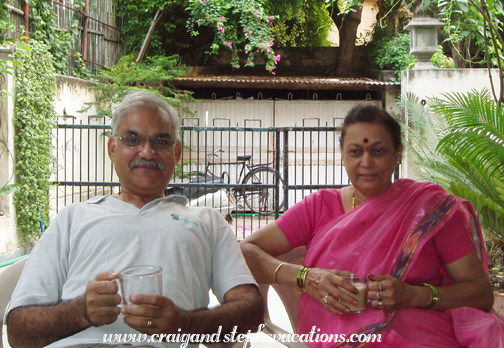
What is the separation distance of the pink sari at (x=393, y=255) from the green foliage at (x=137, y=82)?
21.5 feet

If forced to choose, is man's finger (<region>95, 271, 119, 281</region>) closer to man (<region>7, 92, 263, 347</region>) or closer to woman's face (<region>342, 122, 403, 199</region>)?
man (<region>7, 92, 263, 347</region>)

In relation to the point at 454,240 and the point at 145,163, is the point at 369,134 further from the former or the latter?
the point at 145,163

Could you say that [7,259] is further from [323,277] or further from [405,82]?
[405,82]

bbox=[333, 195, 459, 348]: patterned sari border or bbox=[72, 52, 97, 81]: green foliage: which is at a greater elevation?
bbox=[72, 52, 97, 81]: green foliage

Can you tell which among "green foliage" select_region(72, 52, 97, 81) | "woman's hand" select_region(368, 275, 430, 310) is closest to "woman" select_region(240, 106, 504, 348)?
"woman's hand" select_region(368, 275, 430, 310)

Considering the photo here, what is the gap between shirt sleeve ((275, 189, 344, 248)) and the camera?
220 centimetres

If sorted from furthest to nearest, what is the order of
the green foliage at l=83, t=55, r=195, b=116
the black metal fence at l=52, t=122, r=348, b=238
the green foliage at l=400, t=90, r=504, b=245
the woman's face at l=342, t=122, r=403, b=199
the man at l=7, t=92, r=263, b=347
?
the green foliage at l=83, t=55, r=195, b=116
the black metal fence at l=52, t=122, r=348, b=238
the green foliage at l=400, t=90, r=504, b=245
the woman's face at l=342, t=122, r=403, b=199
the man at l=7, t=92, r=263, b=347

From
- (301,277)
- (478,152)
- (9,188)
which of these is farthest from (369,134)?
(9,188)

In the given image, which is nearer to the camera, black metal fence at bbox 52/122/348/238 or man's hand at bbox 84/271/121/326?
man's hand at bbox 84/271/121/326

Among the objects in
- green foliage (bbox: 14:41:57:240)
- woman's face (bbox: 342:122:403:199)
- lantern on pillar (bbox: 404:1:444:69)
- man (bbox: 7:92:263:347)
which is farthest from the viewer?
lantern on pillar (bbox: 404:1:444:69)

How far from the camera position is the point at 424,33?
22.7 ft

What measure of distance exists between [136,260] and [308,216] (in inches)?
32.8

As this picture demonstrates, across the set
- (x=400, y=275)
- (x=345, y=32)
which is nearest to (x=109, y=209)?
(x=400, y=275)

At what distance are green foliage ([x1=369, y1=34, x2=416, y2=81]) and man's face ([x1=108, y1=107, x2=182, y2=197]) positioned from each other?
331 inches
